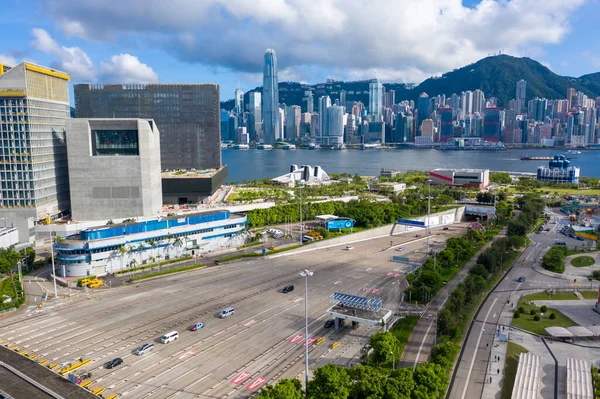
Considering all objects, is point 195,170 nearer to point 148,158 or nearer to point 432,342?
point 148,158

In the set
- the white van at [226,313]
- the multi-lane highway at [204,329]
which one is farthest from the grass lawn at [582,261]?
the white van at [226,313]

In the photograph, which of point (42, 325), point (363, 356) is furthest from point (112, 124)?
point (363, 356)

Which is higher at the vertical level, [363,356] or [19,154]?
[19,154]

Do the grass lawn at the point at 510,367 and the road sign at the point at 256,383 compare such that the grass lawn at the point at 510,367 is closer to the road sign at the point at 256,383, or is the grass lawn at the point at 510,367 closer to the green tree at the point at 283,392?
the green tree at the point at 283,392

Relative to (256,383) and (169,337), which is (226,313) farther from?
(256,383)

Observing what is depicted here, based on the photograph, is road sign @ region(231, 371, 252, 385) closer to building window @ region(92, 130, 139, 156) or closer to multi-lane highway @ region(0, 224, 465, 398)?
multi-lane highway @ region(0, 224, 465, 398)

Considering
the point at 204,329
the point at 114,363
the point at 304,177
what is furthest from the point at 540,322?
the point at 304,177
